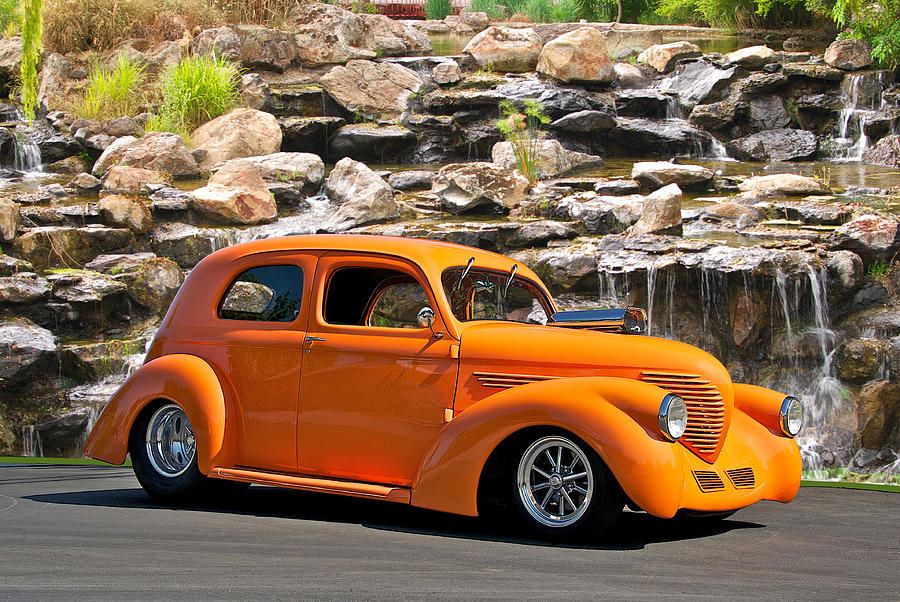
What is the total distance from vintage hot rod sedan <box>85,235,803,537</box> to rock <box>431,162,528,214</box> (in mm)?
8974

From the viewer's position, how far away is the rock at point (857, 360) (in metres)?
11.8

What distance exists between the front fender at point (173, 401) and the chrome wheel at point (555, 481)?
1956 millimetres

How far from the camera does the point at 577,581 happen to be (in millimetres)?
3887

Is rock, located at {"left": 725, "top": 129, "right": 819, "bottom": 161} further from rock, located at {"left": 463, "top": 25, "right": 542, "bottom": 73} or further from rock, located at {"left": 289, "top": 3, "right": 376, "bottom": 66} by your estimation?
rock, located at {"left": 289, "top": 3, "right": 376, "bottom": 66}

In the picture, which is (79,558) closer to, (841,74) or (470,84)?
(470,84)

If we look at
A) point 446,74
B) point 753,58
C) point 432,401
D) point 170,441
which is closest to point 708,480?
point 432,401

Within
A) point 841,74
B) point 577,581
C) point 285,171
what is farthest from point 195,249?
point 841,74

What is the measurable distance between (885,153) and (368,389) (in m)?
16.8

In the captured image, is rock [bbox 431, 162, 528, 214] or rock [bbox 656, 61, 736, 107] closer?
rock [bbox 431, 162, 528, 214]

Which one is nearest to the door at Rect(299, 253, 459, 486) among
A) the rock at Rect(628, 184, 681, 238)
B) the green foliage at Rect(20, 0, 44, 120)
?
the rock at Rect(628, 184, 681, 238)

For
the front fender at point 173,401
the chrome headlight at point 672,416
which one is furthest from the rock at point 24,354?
the chrome headlight at point 672,416

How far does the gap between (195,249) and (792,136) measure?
42.6 ft

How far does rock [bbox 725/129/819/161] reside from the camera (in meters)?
19.8

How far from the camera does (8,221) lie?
1359cm
